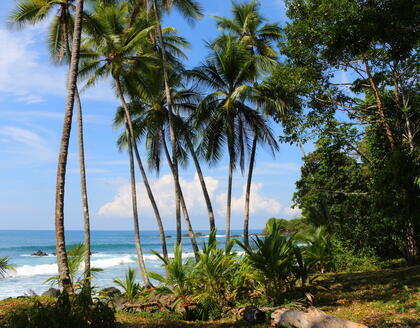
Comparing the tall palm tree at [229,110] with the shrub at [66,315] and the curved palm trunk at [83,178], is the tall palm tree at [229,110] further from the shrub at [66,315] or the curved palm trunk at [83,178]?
the shrub at [66,315]

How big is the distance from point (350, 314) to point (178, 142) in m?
13.3

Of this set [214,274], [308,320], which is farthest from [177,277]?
[308,320]

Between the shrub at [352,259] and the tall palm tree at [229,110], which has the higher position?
the tall palm tree at [229,110]

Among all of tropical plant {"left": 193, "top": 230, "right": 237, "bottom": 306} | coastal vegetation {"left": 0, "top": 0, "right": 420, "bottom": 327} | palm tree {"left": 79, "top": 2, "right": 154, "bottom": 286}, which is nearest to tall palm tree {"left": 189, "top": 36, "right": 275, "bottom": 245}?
coastal vegetation {"left": 0, "top": 0, "right": 420, "bottom": 327}

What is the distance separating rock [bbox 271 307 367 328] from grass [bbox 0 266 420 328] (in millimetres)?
331

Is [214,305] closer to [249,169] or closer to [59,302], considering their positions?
[59,302]

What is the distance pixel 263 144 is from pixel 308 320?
1203 cm

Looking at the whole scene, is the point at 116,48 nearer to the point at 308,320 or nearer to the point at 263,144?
the point at 263,144

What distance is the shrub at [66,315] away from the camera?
172 inches

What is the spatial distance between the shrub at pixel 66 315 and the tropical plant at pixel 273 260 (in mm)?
3144

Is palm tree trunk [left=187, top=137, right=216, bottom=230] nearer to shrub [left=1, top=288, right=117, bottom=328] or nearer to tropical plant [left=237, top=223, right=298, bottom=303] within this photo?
tropical plant [left=237, top=223, right=298, bottom=303]

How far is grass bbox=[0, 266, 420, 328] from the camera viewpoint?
5.75m

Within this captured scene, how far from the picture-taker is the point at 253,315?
619cm

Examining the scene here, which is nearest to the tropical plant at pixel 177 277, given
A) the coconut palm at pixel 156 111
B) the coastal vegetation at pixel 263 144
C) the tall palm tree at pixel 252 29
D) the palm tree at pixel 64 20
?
the coastal vegetation at pixel 263 144
